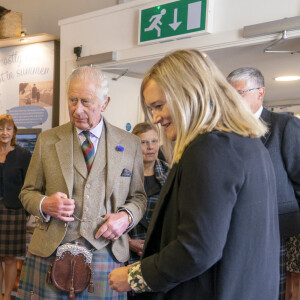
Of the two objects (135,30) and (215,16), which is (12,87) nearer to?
(135,30)

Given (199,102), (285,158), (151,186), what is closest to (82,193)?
(151,186)

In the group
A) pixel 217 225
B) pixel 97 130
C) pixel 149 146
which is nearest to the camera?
pixel 217 225

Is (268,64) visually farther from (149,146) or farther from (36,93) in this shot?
(36,93)

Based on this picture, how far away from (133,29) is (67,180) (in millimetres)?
2516

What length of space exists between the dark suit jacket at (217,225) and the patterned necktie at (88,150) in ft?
2.42

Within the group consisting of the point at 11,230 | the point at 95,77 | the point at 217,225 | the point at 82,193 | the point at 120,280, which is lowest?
the point at 11,230

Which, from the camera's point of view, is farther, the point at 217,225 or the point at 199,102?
the point at 199,102

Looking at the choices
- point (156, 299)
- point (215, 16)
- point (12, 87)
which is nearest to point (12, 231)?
point (12, 87)

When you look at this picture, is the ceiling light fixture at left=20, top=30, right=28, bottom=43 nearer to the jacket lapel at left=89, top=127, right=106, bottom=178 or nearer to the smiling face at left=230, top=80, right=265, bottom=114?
the smiling face at left=230, top=80, right=265, bottom=114

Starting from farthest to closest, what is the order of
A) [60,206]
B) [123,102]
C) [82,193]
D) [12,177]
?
[123,102] → [12,177] → [82,193] → [60,206]

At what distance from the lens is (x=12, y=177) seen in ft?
13.0

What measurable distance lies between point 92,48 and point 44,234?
113 inches

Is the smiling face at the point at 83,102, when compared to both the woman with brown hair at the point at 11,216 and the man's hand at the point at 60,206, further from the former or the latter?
the woman with brown hair at the point at 11,216

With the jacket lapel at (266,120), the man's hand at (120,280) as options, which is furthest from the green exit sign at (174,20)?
the man's hand at (120,280)
